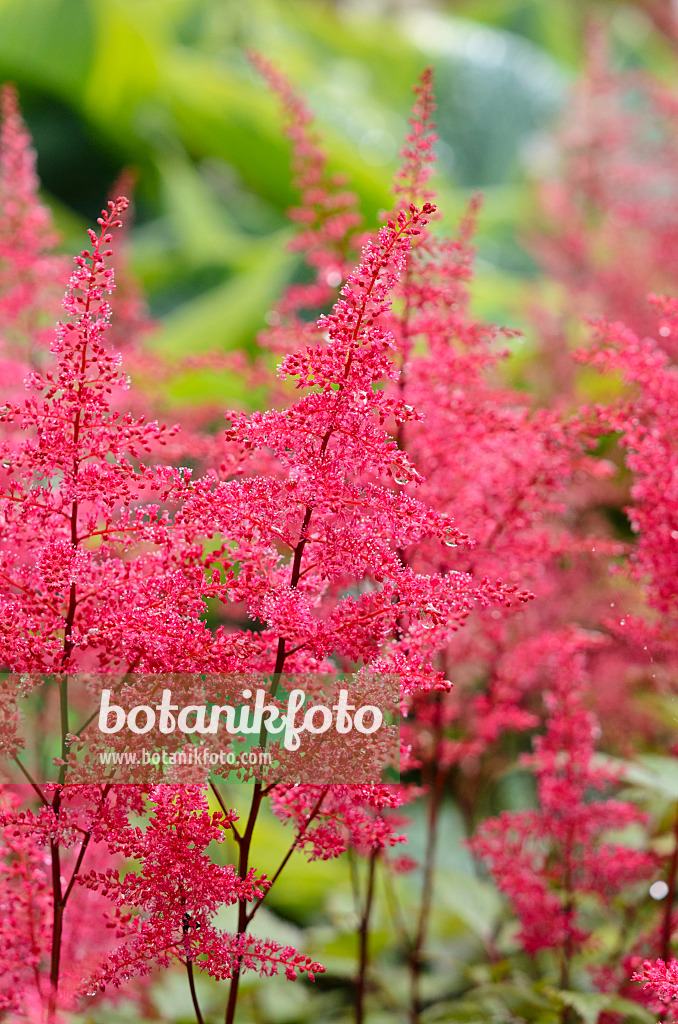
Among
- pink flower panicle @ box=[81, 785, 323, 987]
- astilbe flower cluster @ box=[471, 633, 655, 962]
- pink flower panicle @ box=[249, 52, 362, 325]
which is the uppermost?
pink flower panicle @ box=[249, 52, 362, 325]

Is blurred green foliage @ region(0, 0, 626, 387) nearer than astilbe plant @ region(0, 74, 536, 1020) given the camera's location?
No

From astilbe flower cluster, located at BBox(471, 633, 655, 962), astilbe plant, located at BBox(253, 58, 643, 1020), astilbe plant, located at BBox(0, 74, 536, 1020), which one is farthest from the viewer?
astilbe flower cluster, located at BBox(471, 633, 655, 962)

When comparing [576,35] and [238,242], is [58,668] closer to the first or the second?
[238,242]

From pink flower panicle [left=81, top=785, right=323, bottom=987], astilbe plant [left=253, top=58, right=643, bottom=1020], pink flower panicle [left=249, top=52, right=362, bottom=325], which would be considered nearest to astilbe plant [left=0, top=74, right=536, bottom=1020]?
pink flower panicle [left=81, top=785, right=323, bottom=987]

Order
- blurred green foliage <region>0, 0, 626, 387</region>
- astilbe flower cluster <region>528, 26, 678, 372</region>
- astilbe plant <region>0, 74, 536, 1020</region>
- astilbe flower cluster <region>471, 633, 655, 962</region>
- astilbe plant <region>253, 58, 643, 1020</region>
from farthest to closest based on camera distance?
1. blurred green foliage <region>0, 0, 626, 387</region>
2. astilbe flower cluster <region>528, 26, 678, 372</region>
3. astilbe flower cluster <region>471, 633, 655, 962</region>
4. astilbe plant <region>253, 58, 643, 1020</region>
5. astilbe plant <region>0, 74, 536, 1020</region>

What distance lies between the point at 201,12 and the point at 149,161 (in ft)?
3.09

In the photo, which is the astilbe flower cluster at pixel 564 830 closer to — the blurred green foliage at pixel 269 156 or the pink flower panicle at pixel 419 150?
the blurred green foliage at pixel 269 156

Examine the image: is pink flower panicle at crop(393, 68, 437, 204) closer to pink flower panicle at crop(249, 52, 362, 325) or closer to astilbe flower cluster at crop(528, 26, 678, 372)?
pink flower panicle at crop(249, 52, 362, 325)

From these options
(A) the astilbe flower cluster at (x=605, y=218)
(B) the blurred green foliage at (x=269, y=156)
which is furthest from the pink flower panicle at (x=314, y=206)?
(A) the astilbe flower cluster at (x=605, y=218)

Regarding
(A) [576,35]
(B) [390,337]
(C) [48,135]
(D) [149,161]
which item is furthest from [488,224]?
(B) [390,337]

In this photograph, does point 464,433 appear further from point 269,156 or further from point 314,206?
point 269,156

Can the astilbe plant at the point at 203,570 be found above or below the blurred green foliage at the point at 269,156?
below

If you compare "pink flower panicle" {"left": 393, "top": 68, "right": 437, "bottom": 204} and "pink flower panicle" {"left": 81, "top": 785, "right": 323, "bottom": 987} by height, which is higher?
"pink flower panicle" {"left": 393, "top": 68, "right": 437, "bottom": 204}

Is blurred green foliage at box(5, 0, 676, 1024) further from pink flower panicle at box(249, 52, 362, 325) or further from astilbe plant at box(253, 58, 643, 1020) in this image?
pink flower panicle at box(249, 52, 362, 325)
